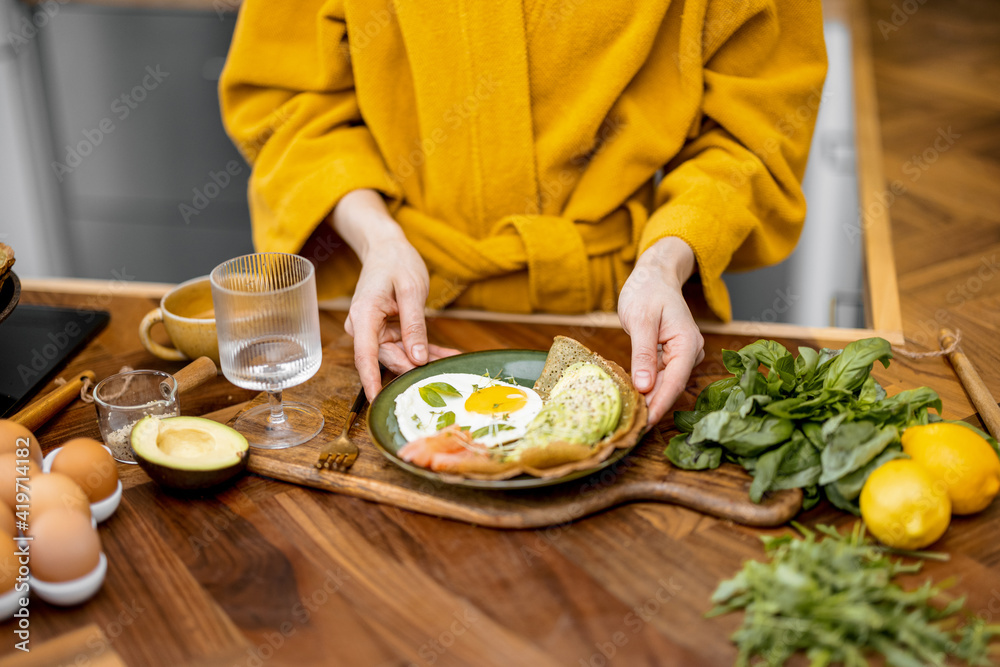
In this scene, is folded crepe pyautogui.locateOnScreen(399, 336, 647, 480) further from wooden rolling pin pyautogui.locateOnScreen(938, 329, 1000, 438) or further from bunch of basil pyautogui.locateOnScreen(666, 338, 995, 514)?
wooden rolling pin pyautogui.locateOnScreen(938, 329, 1000, 438)

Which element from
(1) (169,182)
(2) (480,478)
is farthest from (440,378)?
(1) (169,182)

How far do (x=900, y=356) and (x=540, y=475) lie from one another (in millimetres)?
713

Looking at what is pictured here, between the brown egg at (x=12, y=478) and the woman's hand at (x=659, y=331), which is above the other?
the woman's hand at (x=659, y=331)

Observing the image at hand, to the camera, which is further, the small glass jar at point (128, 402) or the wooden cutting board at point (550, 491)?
the small glass jar at point (128, 402)

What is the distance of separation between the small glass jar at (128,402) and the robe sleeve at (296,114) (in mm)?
362

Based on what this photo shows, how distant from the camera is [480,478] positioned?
3.10 ft

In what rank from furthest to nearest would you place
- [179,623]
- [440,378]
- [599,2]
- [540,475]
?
[599,2]
[440,378]
[540,475]
[179,623]

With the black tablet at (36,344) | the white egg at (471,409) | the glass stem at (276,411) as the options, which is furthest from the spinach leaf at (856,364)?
the black tablet at (36,344)

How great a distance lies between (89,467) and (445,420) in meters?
0.41

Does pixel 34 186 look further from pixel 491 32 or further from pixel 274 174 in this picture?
pixel 491 32

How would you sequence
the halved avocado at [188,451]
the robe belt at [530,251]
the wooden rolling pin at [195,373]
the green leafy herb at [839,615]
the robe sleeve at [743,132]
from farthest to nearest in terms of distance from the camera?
the robe belt at [530,251] < the robe sleeve at [743,132] < the wooden rolling pin at [195,373] < the halved avocado at [188,451] < the green leafy herb at [839,615]

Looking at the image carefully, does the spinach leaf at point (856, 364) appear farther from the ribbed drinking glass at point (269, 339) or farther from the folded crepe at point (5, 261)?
the folded crepe at point (5, 261)

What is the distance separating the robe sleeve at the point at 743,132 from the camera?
131cm

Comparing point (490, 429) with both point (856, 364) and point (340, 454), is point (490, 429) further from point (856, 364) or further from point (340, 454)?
point (856, 364)
